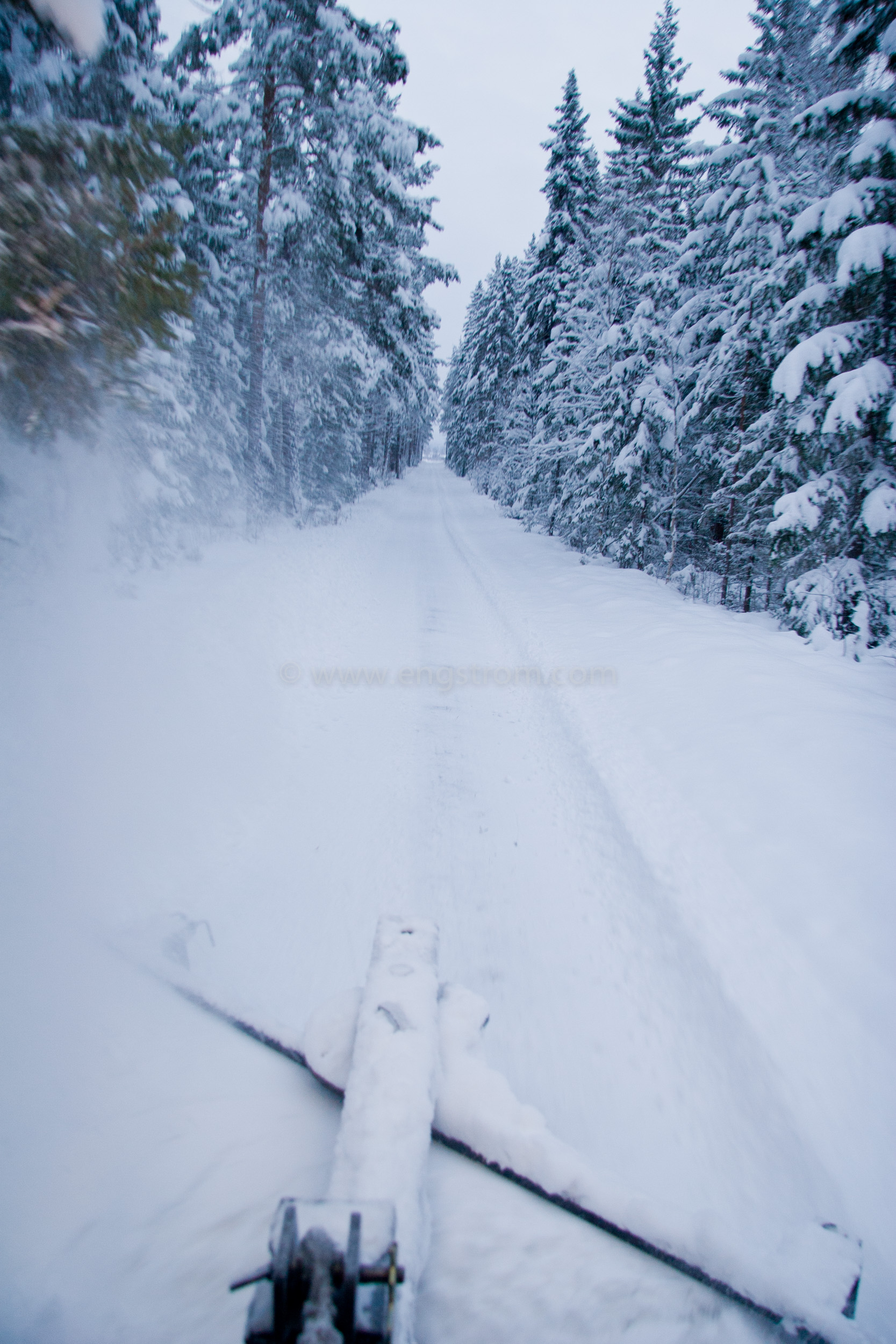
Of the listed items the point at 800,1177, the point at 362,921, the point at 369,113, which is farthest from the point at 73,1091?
the point at 369,113

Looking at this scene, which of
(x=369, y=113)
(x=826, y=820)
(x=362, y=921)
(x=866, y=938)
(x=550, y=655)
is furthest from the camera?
(x=369, y=113)

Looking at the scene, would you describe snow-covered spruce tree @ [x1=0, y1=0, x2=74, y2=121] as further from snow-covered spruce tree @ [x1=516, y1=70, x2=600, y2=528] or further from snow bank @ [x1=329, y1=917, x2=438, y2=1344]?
snow-covered spruce tree @ [x1=516, y1=70, x2=600, y2=528]

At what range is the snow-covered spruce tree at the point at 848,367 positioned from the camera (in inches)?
260

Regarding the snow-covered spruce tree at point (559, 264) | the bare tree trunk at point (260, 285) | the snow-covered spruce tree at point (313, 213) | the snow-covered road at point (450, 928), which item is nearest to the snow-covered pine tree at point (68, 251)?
the snow-covered road at point (450, 928)

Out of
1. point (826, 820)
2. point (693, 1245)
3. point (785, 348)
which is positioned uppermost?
point (785, 348)

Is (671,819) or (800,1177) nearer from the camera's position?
(800,1177)

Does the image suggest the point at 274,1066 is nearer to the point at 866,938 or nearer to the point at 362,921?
the point at 362,921

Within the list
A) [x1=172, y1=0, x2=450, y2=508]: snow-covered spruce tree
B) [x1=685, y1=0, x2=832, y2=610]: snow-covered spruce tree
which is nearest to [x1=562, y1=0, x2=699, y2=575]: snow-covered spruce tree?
[x1=685, y1=0, x2=832, y2=610]: snow-covered spruce tree

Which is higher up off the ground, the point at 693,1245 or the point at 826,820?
the point at 693,1245

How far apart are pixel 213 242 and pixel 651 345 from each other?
34.7 ft

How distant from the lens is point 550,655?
7.88m

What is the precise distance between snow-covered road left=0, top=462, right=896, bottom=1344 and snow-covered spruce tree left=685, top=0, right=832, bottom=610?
5.39 meters

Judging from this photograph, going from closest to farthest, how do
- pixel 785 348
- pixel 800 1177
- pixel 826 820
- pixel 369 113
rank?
pixel 800 1177, pixel 826 820, pixel 785 348, pixel 369 113

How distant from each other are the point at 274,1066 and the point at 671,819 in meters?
3.45
